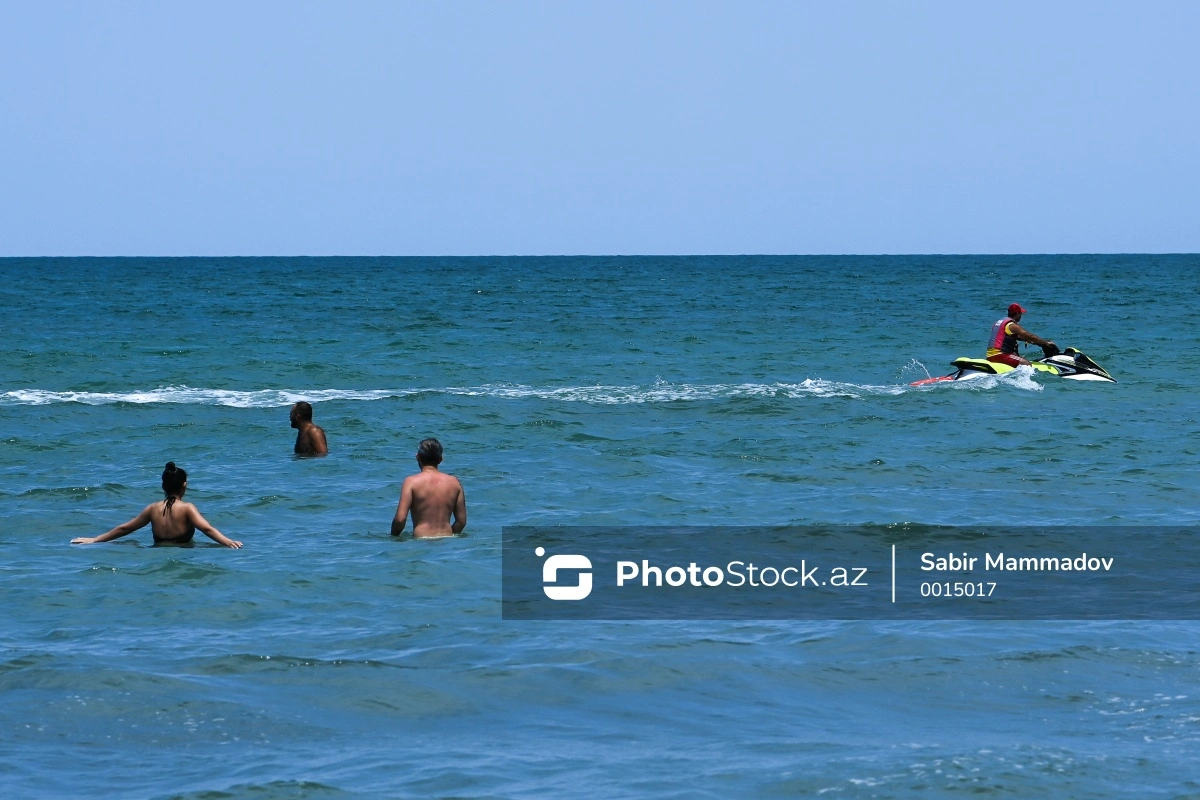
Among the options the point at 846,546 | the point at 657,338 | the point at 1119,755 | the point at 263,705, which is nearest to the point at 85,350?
the point at 657,338

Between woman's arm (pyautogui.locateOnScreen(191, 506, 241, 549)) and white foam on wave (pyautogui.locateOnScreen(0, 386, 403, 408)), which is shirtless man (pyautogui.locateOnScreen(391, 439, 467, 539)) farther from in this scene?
white foam on wave (pyautogui.locateOnScreen(0, 386, 403, 408))

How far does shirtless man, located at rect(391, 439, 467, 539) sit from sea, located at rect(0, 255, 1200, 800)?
0.16 m

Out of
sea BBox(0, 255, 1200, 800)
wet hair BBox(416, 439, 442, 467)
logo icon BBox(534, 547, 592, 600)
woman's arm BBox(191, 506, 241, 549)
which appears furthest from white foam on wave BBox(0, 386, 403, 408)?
logo icon BBox(534, 547, 592, 600)

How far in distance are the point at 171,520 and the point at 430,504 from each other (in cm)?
218

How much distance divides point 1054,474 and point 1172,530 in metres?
3.52

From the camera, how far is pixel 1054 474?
16.3 m

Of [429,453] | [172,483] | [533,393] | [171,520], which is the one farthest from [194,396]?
[429,453]

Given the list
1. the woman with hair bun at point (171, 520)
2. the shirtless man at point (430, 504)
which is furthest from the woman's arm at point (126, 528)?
the shirtless man at point (430, 504)

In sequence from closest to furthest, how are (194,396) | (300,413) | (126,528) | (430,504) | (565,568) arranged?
1. (565,568)
2. (126,528)
3. (430,504)
4. (300,413)
5. (194,396)

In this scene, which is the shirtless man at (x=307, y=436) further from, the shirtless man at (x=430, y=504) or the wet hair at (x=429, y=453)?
the wet hair at (x=429, y=453)

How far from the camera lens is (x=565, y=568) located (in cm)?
1148

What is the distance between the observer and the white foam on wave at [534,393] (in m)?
24.5

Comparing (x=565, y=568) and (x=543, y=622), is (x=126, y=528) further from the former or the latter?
(x=543, y=622)

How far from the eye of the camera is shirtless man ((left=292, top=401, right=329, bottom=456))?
1722cm
